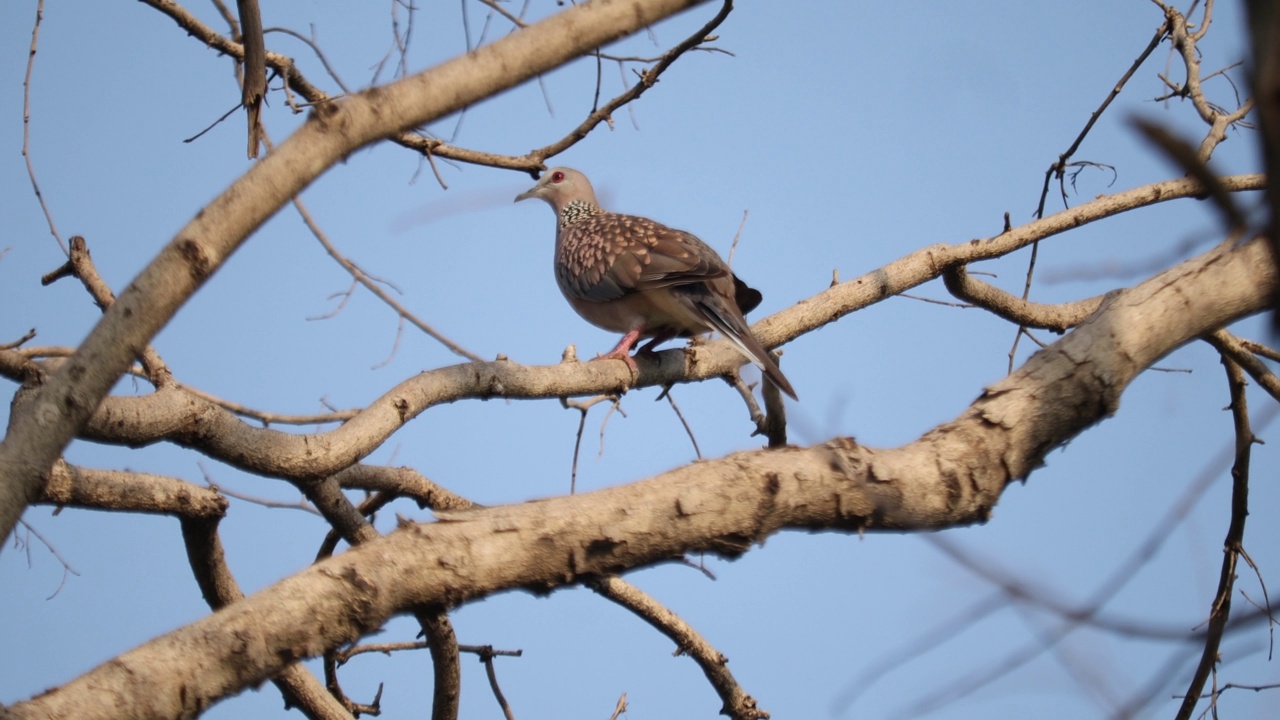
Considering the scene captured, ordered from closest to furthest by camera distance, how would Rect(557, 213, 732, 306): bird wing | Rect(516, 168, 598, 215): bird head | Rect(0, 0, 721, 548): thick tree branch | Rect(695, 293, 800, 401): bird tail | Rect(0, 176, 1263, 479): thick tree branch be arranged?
Rect(0, 0, 721, 548): thick tree branch < Rect(0, 176, 1263, 479): thick tree branch < Rect(695, 293, 800, 401): bird tail < Rect(557, 213, 732, 306): bird wing < Rect(516, 168, 598, 215): bird head

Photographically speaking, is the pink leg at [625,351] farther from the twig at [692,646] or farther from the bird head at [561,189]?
the bird head at [561,189]

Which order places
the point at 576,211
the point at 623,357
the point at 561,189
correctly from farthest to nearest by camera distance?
the point at 561,189
the point at 576,211
the point at 623,357

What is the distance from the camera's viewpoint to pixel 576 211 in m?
6.57

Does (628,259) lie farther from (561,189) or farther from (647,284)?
(561,189)

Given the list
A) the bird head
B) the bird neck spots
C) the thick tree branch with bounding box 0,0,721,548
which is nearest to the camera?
the thick tree branch with bounding box 0,0,721,548

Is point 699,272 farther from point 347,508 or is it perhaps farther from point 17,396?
point 17,396

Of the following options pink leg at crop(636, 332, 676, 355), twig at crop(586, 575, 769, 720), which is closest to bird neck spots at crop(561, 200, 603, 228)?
pink leg at crop(636, 332, 676, 355)

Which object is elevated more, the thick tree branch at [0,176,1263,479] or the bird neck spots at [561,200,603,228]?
the bird neck spots at [561,200,603,228]

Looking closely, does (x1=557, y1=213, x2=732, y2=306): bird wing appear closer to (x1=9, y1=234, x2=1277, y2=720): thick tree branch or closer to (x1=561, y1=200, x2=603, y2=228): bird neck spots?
(x1=561, y1=200, x2=603, y2=228): bird neck spots

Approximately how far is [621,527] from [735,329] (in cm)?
255

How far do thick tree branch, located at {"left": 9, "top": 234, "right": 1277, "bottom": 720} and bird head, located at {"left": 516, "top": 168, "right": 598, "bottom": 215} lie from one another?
5.01 meters

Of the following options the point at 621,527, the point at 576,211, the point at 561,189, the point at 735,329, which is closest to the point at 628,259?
the point at 735,329

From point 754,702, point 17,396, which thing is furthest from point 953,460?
point 754,702

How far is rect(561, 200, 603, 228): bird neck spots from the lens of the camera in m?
6.47
